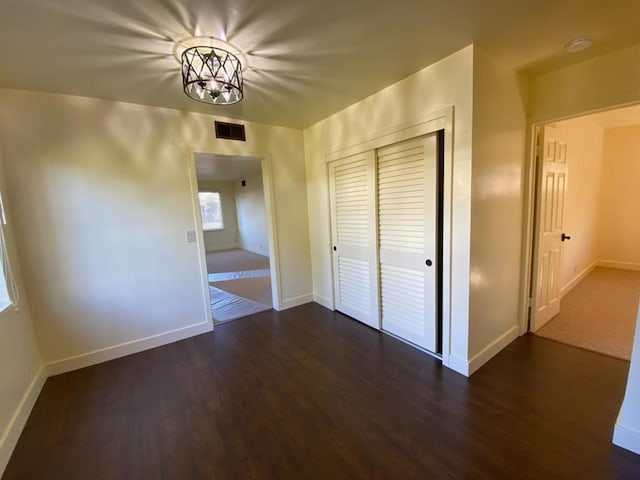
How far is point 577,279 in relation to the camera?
4.21m

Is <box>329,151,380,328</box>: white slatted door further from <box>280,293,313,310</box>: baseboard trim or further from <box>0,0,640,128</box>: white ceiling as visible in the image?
<box>0,0,640,128</box>: white ceiling

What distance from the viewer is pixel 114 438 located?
1720 mm

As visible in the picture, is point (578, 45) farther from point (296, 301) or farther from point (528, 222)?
point (296, 301)

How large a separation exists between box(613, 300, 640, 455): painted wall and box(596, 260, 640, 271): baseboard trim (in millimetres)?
4950

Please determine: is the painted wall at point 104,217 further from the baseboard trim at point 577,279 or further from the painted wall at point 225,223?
the painted wall at point 225,223

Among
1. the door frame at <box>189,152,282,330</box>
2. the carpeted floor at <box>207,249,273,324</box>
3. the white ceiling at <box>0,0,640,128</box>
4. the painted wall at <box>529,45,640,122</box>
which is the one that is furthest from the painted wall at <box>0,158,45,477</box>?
the painted wall at <box>529,45,640,122</box>

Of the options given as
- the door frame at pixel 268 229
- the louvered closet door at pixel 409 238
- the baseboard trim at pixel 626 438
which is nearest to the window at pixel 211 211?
the door frame at pixel 268 229

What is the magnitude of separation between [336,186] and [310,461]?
98.4 inches

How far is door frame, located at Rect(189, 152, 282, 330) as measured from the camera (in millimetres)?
2873

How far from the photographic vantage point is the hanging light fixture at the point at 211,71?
1664 mm

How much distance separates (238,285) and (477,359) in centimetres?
374

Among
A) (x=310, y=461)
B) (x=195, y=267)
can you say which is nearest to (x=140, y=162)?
(x=195, y=267)

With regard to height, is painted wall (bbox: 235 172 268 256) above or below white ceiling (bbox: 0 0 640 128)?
below

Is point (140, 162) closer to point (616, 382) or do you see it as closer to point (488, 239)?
point (488, 239)
